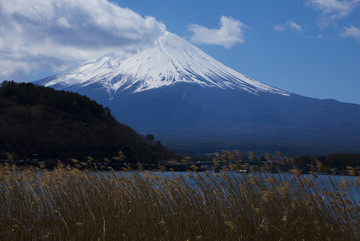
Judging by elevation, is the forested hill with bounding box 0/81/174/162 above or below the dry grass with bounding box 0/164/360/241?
above

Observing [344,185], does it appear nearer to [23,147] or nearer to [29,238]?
[29,238]

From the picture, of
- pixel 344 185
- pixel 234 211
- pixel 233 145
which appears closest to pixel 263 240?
pixel 234 211

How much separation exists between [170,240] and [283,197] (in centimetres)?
170

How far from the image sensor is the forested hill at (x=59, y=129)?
165 feet

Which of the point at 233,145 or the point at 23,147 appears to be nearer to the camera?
the point at 23,147

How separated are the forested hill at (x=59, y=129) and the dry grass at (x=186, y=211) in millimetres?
41087

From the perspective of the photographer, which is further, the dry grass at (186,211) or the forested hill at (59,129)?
the forested hill at (59,129)

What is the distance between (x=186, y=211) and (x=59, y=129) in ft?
158

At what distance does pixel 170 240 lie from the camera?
6180 millimetres

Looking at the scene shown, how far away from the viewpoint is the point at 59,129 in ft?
174

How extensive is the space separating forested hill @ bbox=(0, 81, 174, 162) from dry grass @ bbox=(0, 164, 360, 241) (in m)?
41.1

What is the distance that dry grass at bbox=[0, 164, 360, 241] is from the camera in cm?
626

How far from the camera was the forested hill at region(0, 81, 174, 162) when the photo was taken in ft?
165

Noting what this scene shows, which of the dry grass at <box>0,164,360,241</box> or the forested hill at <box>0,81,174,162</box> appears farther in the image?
the forested hill at <box>0,81,174,162</box>
